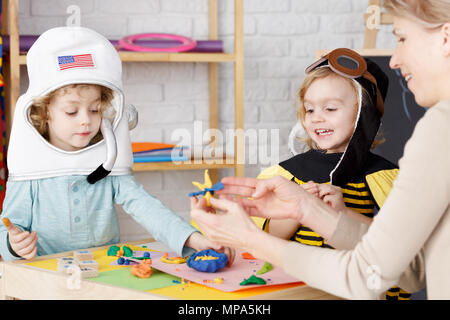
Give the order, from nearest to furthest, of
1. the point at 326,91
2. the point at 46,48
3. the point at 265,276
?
the point at 265,276, the point at 46,48, the point at 326,91

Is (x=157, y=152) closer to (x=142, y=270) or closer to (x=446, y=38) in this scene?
(x=142, y=270)

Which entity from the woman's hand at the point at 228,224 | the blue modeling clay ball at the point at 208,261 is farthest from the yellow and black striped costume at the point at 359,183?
the woman's hand at the point at 228,224

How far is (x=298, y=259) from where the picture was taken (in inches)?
40.1

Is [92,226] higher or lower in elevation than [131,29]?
lower

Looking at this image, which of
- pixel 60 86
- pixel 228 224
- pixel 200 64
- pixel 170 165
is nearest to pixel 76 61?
pixel 60 86

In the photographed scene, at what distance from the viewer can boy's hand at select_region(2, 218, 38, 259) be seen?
1368 mm

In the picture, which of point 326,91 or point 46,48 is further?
point 326,91

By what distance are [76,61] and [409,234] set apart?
100 cm

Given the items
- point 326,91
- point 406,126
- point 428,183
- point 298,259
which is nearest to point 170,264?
point 298,259

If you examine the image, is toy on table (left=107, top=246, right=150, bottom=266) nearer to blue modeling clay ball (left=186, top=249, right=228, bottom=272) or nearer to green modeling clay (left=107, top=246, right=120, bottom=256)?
green modeling clay (left=107, top=246, right=120, bottom=256)

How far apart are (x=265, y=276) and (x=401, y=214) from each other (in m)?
0.35

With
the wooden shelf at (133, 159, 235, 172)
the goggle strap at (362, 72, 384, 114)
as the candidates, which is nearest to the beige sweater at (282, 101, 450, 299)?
the goggle strap at (362, 72, 384, 114)
